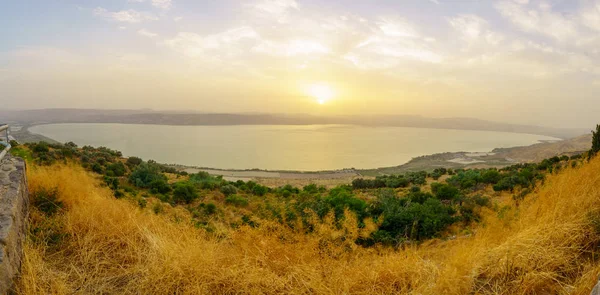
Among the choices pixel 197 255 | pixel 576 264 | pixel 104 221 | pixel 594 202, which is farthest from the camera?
pixel 104 221

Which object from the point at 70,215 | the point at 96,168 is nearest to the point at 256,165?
the point at 96,168

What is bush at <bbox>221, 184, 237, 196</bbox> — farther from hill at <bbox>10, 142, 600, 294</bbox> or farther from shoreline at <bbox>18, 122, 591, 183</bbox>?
shoreline at <bbox>18, 122, 591, 183</bbox>

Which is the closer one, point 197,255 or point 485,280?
point 485,280

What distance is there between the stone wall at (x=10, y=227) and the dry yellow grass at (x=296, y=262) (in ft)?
0.38

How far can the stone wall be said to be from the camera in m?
2.28

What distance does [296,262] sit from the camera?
3254mm

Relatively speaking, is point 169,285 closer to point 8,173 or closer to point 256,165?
point 8,173

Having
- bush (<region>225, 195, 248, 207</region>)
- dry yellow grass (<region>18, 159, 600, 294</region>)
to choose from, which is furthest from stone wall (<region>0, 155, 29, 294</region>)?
bush (<region>225, 195, 248, 207</region>)

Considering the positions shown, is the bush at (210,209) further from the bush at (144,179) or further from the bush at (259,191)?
the bush at (259,191)

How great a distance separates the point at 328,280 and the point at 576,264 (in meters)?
2.34

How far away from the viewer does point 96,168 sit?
49.3 ft

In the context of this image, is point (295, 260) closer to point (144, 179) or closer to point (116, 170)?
point (144, 179)

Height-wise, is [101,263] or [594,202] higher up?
[594,202]

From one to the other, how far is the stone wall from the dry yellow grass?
117 millimetres
